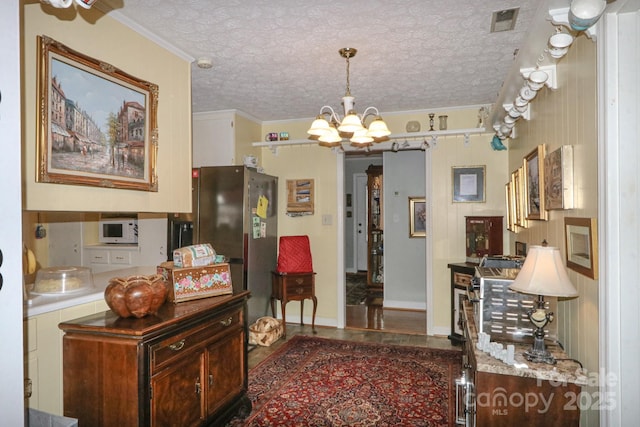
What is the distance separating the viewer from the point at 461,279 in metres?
4.02

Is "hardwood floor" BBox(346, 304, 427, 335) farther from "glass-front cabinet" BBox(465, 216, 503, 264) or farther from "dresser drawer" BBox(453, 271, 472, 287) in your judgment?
"glass-front cabinet" BBox(465, 216, 503, 264)

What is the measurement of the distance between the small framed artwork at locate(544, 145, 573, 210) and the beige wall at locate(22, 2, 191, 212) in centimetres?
248

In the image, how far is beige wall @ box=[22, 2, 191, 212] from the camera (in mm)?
1834

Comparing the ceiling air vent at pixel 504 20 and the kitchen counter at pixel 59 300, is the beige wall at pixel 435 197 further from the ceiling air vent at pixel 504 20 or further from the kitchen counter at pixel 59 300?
the kitchen counter at pixel 59 300

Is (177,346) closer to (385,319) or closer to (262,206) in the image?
(262,206)

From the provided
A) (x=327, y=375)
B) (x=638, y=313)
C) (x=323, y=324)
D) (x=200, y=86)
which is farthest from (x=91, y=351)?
(x=323, y=324)

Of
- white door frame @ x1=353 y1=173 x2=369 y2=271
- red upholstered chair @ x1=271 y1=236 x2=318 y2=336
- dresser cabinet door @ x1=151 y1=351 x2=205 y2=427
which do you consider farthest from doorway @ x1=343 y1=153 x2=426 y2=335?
dresser cabinet door @ x1=151 y1=351 x2=205 y2=427

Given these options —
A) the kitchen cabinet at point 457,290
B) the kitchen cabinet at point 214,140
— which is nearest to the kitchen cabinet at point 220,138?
the kitchen cabinet at point 214,140

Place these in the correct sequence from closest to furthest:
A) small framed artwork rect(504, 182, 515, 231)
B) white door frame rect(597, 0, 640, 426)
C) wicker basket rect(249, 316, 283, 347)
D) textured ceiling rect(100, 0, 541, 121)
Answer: white door frame rect(597, 0, 640, 426) < textured ceiling rect(100, 0, 541, 121) < small framed artwork rect(504, 182, 515, 231) < wicker basket rect(249, 316, 283, 347)

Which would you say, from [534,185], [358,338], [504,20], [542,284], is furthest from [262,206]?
[542,284]

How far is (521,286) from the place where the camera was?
1787 millimetres

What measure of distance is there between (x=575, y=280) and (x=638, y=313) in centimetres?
52

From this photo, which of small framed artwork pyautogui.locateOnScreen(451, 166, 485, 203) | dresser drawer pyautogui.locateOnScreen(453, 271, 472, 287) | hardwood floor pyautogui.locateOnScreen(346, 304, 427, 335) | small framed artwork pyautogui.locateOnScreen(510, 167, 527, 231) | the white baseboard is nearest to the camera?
small framed artwork pyautogui.locateOnScreen(510, 167, 527, 231)

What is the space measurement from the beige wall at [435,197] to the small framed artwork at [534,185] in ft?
4.46
